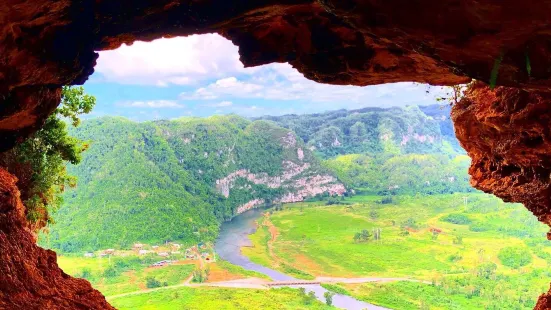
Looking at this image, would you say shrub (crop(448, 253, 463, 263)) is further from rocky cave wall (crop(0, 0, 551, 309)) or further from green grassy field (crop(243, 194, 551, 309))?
rocky cave wall (crop(0, 0, 551, 309))

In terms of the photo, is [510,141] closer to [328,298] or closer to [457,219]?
[328,298]

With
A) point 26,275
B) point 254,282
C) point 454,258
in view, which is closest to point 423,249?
point 454,258

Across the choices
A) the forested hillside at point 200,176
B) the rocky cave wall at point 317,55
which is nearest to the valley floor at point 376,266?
the forested hillside at point 200,176

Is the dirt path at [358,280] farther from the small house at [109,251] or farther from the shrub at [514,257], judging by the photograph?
the small house at [109,251]

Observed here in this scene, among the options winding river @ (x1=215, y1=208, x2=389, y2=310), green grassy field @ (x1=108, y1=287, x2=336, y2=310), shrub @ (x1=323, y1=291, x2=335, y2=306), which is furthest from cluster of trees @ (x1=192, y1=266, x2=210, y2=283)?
shrub @ (x1=323, y1=291, x2=335, y2=306)

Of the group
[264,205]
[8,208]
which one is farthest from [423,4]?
[264,205]
